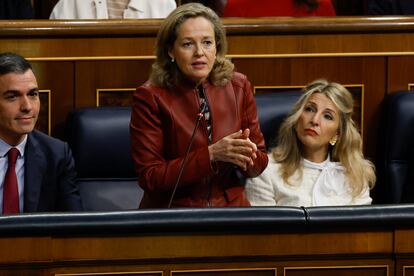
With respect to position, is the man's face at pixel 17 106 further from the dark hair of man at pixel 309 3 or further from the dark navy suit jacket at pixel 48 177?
the dark hair of man at pixel 309 3

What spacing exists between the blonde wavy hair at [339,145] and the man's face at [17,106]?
64cm

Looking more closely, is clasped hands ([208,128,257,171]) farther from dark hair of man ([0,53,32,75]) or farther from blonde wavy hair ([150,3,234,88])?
dark hair of man ([0,53,32,75])

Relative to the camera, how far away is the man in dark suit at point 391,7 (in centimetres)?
347

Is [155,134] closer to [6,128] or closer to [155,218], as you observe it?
[6,128]

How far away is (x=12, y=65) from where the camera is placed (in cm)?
247

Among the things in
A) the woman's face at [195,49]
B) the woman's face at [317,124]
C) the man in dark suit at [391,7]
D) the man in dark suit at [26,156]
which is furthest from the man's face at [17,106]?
the man in dark suit at [391,7]

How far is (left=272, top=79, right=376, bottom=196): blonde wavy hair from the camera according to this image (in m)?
2.70

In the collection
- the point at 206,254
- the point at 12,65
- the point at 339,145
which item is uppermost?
the point at 12,65

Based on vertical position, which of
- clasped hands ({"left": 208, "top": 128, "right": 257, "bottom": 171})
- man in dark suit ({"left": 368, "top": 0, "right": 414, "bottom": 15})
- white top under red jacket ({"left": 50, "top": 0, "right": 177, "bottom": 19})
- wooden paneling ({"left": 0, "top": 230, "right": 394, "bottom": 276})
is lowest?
wooden paneling ({"left": 0, "top": 230, "right": 394, "bottom": 276})

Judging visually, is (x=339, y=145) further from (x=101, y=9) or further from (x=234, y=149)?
(x=101, y=9)

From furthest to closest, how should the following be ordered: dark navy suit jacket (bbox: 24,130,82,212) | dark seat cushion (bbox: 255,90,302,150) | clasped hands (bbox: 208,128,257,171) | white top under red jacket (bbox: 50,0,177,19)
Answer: white top under red jacket (bbox: 50,0,177,19) < dark seat cushion (bbox: 255,90,302,150) < dark navy suit jacket (bbox: 24,130,82,212) < clasped hands (bbox: 208,128,257,171)

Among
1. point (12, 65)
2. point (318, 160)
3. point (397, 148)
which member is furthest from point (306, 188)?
Result: point (12, 65)

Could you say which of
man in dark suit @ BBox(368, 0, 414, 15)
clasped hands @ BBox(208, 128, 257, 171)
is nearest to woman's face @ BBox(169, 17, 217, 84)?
clasped hands @ BBox(208, 128, 257, 171)

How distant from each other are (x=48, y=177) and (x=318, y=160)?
698 mm
